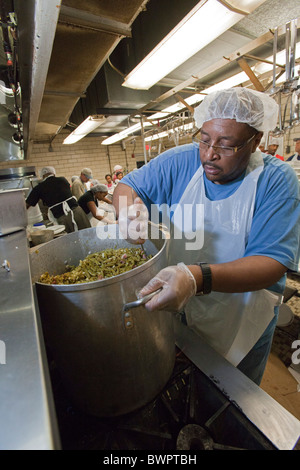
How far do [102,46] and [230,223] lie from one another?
1.69 m

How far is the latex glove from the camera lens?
3.49 ft

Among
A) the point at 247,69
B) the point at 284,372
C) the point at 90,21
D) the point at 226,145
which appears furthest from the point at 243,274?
the point at 247,69

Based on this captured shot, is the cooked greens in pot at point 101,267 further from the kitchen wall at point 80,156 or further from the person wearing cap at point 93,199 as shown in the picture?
the kitchen wall at point 80,156

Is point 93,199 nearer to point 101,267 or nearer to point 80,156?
point 101,267

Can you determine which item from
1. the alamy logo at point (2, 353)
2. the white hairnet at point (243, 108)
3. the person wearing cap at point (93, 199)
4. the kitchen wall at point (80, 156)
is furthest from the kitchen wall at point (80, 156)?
the alamy logo at point (2, 353)

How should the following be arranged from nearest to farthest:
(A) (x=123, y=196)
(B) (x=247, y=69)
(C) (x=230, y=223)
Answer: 1. (C) (x=230, y=223)
2. (A) (x=123, y=196)
3. (B) (x=247, y=69)

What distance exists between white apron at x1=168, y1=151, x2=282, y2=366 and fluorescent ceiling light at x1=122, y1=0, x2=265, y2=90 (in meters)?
1.08

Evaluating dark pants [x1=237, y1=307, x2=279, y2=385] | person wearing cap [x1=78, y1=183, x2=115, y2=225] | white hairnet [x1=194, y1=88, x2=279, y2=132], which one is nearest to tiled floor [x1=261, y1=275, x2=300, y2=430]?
dark pants [x1=237, y1=307, x2=279, y2=385]

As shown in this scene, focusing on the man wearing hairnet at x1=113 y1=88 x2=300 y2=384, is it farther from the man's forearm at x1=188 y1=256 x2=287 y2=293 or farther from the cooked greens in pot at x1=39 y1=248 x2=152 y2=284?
the cooked greens in pot at x1=39 y1=248 x2=152 y2=284

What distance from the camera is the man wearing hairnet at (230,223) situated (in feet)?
2.73

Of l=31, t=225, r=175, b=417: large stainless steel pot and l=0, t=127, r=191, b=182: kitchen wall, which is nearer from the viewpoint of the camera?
l=31, t=225, r=175, b=417: large stainless steel pot

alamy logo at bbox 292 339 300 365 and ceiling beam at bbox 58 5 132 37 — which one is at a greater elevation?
ceiling beam at bbox 58 5 132 37

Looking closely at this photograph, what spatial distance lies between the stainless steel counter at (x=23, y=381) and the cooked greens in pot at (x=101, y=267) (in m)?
0.25

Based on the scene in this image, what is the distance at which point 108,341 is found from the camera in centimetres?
66
